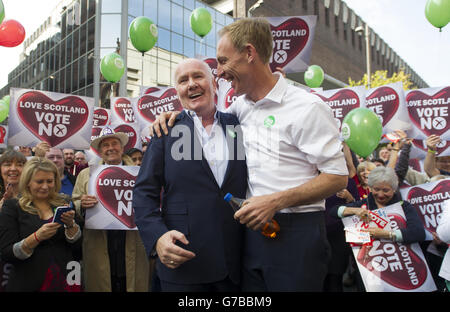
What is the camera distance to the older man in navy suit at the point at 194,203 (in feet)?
5.29

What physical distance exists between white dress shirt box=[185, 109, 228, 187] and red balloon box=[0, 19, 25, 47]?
219 inches

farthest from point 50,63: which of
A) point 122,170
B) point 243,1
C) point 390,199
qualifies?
point 390,199

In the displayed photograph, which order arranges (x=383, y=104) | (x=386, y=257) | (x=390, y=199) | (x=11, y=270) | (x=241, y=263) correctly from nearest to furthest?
(x=241, y=263), (x=11, y=270), (x=386, y=257), (x=390, y=199), (x=383, y=104)

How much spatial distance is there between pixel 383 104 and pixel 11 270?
4.86 meters

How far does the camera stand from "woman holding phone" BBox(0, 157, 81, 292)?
2.70 m

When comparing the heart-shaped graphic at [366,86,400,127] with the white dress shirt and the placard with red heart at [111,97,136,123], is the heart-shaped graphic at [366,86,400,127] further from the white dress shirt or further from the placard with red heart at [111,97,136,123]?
the placard with red heart at [111,97,136,123]

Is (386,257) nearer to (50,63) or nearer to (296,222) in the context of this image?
(296,222)

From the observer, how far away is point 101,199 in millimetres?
3477

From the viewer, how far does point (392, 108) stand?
4.95m

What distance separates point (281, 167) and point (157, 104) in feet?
14.5

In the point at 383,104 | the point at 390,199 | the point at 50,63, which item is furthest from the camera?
the point at 50,63

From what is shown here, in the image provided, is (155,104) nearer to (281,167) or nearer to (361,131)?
(361,131)

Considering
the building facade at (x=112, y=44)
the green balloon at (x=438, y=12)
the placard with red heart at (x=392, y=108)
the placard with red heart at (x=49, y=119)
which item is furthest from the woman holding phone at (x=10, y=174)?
the building facade at (x=112, y=44)

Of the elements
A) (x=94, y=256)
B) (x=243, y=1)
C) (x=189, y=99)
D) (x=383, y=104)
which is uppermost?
(x=243, y=1)
